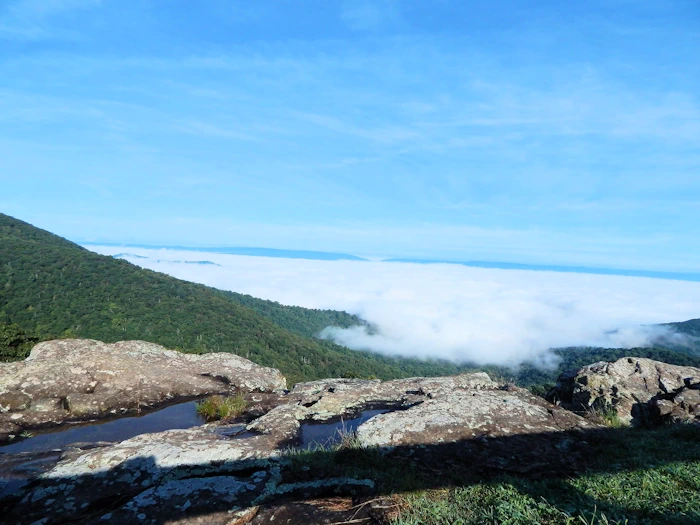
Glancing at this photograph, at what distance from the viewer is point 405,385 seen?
11.7 meters

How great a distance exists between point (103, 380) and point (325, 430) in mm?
6240

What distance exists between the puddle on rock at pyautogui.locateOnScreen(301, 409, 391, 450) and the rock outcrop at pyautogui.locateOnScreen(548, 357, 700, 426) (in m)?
5.65

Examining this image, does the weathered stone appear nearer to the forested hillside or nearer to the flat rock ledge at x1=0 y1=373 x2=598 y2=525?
the flat rock ledge at x1=0 y1=373 x2=598 y2=525

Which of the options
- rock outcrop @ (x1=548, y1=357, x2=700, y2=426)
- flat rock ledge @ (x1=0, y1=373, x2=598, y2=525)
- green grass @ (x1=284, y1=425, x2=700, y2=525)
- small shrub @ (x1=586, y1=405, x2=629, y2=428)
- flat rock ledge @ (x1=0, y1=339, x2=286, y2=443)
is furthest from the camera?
flat rock ledge @ (x1=0, y1=339, x2=286, y2=443)

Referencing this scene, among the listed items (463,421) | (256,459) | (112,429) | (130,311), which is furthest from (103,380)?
(130,311)

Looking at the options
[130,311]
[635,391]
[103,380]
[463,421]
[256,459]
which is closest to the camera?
[256,459]

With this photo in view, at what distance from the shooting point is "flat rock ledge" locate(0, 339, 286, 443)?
29.1 ft

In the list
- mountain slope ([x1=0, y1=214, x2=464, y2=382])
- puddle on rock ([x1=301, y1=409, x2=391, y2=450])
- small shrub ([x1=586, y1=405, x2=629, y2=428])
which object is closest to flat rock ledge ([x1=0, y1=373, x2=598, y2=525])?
puddle on rock ([x1=301, y1=409, x2=391, y2=450])

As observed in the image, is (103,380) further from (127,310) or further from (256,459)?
(127,310)

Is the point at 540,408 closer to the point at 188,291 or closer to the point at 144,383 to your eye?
the point at 144,383

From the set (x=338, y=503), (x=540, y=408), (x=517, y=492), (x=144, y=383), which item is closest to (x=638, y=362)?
(x=540, y=408)

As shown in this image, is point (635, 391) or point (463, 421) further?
point (635, 391)

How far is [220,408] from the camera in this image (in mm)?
9266

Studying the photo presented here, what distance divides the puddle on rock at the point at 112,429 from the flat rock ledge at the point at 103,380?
1.53 feet
